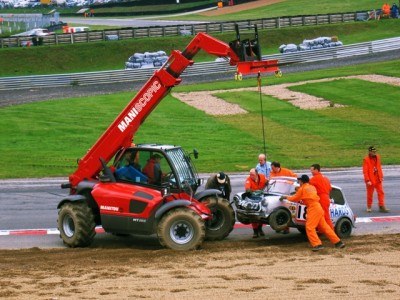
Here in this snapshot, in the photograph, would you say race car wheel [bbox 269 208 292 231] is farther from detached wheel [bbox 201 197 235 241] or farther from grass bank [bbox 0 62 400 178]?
grass bank [bbox 0 62 400 178]

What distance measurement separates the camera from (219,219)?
18.6m

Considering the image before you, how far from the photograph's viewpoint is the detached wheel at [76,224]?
17.9 m

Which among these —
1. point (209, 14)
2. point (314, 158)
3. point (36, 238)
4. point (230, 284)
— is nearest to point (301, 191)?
point (230, 284)

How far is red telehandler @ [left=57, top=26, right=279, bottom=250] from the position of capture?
1747cm

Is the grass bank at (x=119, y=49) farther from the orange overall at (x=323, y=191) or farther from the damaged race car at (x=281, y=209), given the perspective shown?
the orange overall at (x=323, y=191)

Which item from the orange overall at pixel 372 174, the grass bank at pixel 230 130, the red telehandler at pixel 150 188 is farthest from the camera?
the grass bank at pixel 230 130

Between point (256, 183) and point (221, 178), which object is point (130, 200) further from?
point (256, 183)

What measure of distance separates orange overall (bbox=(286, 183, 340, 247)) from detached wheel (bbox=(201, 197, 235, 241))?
4.95 ft

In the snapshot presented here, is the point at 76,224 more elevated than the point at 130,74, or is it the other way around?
the point at 130,74

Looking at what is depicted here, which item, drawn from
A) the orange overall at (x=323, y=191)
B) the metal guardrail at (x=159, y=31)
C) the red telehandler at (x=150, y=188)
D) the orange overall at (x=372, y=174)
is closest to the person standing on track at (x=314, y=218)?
the orange overall at (x=323, y=191)

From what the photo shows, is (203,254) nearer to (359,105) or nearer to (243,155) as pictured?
(243,155)

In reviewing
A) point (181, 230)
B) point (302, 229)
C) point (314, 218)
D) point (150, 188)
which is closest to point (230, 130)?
point (302, 229)

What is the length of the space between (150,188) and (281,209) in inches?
101

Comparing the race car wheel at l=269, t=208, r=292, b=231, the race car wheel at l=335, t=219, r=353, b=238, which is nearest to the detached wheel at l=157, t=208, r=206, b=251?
the race car wheel at l=269, t=208, r=292, b=231
